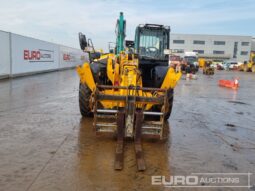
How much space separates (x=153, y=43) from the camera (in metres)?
9.62

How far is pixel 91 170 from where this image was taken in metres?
4.09

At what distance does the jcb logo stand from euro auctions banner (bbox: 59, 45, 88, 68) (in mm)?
6515

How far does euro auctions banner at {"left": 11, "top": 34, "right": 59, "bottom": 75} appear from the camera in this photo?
59.0ft

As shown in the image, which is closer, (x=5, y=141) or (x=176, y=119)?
(x=5, y=141)

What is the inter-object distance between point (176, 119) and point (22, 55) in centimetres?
1449

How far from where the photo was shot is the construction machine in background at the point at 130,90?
5.30m

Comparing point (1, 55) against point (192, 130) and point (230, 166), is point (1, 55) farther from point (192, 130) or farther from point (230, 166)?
point (230, 166)

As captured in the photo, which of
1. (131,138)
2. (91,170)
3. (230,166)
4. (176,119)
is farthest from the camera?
(176,119)

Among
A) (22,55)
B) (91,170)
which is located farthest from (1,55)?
(91,170)

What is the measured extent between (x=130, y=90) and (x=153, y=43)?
4.53m

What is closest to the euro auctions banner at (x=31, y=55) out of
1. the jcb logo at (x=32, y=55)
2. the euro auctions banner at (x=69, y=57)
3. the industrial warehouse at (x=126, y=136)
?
the jcb logo at (x=32, y=55)

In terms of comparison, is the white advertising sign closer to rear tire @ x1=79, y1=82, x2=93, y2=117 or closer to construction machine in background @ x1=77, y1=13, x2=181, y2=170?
construction machine in background @ x1=77, y1=13, x2=181, y2=170

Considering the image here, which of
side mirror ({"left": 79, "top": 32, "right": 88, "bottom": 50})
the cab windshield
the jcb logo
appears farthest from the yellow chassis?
the jcb logo

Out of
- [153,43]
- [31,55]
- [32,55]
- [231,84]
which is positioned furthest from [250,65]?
[153,43]
